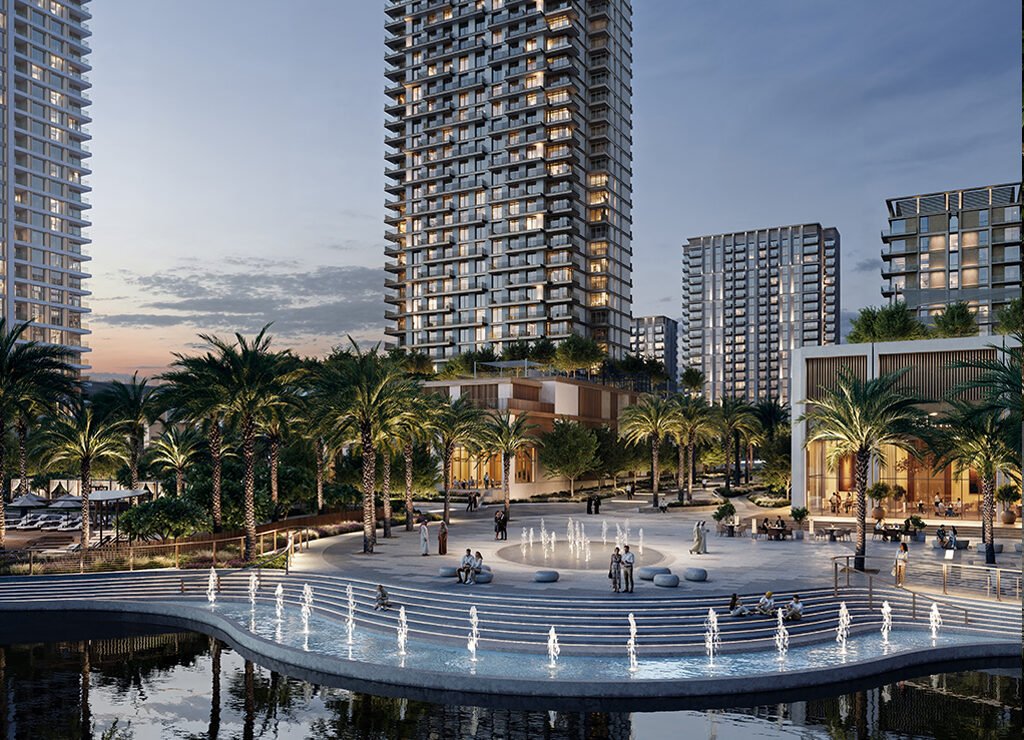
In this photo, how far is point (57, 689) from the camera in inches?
770

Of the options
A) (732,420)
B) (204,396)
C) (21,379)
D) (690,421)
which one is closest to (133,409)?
(21,379)

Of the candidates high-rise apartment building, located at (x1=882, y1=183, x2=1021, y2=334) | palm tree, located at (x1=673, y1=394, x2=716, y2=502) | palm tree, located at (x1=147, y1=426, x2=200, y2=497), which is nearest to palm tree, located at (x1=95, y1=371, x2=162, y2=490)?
palm tree, located at (x1=147, y1=426, x2=200, y2=497)

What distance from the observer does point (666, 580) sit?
25.2m

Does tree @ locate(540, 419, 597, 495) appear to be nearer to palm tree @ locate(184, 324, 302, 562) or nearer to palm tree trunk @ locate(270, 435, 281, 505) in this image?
palm tree trunk @ locate(270, 435, 281, 505)

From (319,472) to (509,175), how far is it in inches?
3388

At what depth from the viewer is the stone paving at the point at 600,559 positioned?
1015 inches

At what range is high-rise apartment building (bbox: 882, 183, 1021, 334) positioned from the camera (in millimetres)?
98375

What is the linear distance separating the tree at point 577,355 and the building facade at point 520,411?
11.5 meters

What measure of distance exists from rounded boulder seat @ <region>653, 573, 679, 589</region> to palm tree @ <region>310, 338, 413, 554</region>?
13837mm

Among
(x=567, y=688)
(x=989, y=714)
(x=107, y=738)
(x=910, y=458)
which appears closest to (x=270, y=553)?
(x=107, y=738)

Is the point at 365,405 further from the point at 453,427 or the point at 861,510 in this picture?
the point at 861,510

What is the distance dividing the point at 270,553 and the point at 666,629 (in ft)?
60.2

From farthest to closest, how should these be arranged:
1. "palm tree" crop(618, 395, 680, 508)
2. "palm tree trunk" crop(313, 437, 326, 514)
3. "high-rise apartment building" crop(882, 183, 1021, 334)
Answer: "high-rise apartment building" crop(882, 183, 1021, 334)
"palm tree" crop(618, 395, 680, 508)
"palm tree trunk" crop(313, 437, 326, 514)

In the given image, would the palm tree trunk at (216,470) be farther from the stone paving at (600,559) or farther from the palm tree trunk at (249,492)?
the stone paving at (600,559)
